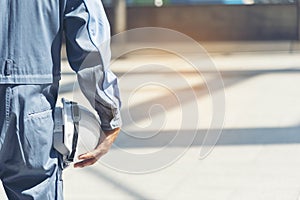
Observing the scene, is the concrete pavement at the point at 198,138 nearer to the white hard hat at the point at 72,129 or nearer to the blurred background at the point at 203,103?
the blurred background at the point at 203,103

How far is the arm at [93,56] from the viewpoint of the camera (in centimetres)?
213

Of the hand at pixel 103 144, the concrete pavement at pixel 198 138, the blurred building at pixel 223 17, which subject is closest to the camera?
the hand at pixel 103 144

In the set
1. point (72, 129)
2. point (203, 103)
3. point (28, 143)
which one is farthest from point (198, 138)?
point (28, 143)

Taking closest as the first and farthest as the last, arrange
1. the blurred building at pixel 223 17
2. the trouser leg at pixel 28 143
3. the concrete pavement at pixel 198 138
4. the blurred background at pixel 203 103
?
the trouser leg at pixel 28 143, the concrete pavement at pixel 198 138, the blurred background at pixel 203 103, the blurred building at pixel 223 17

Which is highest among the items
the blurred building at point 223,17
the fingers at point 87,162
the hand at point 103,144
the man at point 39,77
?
the man at point 39,77

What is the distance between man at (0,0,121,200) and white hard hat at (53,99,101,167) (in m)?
0.03

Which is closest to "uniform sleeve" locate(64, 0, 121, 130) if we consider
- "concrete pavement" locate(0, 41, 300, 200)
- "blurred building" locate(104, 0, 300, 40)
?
"concrete pavement" locate(0, 41, 300, 200)

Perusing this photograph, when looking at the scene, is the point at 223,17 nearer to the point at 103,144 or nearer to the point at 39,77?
the point at 103,144

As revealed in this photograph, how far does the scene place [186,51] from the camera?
11977mm

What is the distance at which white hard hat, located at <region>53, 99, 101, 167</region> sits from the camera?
85.4 inches

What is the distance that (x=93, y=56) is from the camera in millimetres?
2137

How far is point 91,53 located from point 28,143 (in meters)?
0.32

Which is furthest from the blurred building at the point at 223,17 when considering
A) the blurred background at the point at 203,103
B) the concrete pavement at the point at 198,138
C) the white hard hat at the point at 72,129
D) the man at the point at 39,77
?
the man at the point at 39,77

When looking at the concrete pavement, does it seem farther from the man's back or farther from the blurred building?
the blurred building
